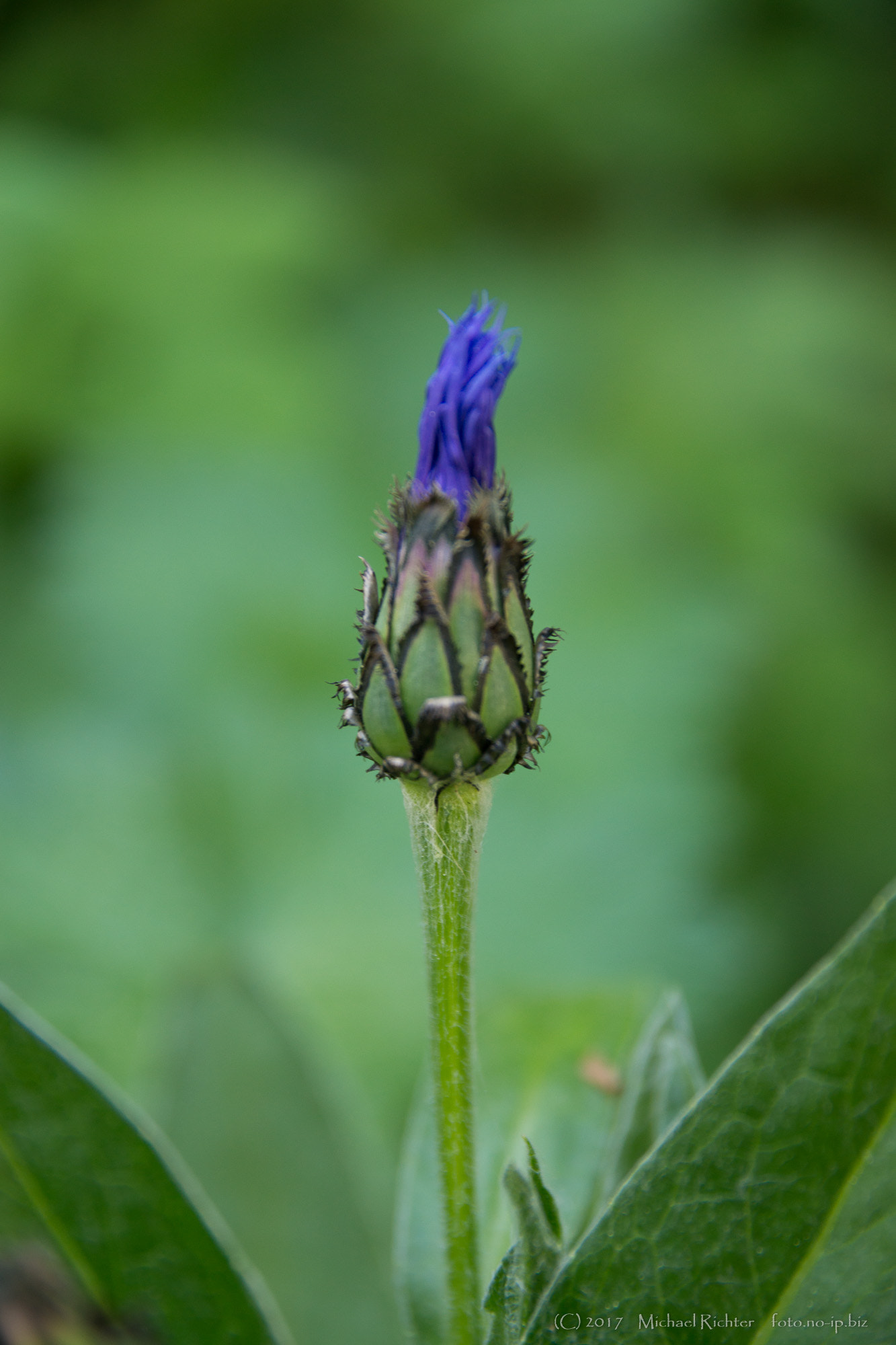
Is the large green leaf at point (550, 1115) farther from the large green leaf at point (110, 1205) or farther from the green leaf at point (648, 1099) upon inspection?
the large green leaf at point (110, 1205)

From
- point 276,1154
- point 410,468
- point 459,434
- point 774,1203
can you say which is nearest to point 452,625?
point 459,434

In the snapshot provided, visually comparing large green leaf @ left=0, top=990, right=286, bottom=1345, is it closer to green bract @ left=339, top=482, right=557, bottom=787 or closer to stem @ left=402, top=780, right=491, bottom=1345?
stem @ left=402, top=780, right=491, bottom=1345

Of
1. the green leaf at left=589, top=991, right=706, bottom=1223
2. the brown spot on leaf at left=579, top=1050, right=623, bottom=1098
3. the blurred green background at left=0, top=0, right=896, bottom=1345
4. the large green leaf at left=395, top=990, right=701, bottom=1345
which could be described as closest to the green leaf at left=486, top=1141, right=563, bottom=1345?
the large green leaf at left=395, top=990, right=701, bottom=1345

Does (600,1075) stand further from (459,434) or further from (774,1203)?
(459,434)

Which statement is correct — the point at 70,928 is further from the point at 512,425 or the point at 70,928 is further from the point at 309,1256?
the point at 512,425

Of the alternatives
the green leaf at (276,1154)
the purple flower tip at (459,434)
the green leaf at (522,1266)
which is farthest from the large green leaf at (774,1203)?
the green leaf at (276,1154)

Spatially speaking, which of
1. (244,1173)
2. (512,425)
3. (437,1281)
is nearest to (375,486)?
(512,425)
